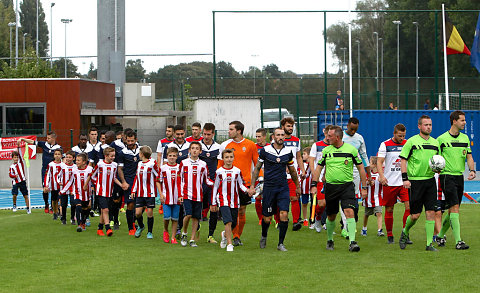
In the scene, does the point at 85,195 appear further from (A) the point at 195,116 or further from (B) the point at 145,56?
(B) the point at 145,56

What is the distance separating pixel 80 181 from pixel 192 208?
11.4 ft

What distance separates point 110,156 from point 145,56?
28702mm

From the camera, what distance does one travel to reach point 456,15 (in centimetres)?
4872

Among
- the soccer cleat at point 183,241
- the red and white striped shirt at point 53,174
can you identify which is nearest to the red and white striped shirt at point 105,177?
the soccer cleat at point 183,241

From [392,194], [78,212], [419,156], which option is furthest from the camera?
[78,212]

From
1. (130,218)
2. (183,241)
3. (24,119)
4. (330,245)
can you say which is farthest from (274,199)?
(24,119)

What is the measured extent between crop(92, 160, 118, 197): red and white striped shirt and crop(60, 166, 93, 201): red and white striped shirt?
406 millimetres

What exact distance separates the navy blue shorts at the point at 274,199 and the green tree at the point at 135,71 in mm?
32234

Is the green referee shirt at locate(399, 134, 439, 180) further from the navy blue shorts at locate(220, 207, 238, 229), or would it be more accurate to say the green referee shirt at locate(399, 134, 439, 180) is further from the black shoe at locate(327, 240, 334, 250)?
the navy blue shorts at locate(220, 207, 238, 229)

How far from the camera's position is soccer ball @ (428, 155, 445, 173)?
11529 mm

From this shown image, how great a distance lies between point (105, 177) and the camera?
1469cm

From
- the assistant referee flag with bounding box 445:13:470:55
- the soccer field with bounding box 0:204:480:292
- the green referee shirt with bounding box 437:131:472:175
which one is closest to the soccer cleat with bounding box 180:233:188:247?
the soccer field with bounding box 0:204:480:292

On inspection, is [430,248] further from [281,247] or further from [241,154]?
[241,154]

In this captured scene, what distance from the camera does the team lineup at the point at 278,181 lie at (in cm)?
1185
